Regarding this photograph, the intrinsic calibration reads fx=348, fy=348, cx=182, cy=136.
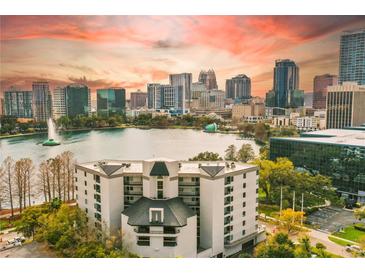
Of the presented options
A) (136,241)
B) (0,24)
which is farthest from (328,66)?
(0,24)

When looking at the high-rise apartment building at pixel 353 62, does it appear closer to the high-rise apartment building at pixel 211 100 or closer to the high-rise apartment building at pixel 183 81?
the high-rise apartment building at pixel 211 100

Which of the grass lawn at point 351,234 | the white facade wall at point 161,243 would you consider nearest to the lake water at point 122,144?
the white facade wall at point 161,243

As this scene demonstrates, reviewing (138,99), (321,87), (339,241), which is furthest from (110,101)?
(339,241)

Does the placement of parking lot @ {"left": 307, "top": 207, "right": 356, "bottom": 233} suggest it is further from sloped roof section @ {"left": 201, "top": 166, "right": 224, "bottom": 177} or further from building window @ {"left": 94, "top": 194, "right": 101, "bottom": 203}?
building window @ {"left": 94, "top": 194, "right": 101, "bottom": 203}

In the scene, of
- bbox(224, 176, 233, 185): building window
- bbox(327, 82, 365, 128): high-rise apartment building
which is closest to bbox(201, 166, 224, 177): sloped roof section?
bbox(224, 176, 233, 185): building window

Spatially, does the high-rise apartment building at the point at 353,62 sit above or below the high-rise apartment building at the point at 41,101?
above

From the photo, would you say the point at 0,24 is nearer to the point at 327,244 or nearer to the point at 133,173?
the point at 133,173
